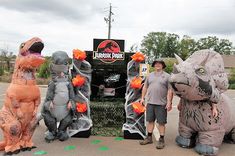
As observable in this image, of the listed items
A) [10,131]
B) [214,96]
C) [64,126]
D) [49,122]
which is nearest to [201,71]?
[214,96]

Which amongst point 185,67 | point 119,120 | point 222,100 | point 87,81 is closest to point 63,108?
point 87,81

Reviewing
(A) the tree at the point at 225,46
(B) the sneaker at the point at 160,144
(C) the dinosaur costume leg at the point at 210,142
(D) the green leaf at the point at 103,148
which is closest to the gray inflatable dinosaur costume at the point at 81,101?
(D) the green leaf at the point at 103,148

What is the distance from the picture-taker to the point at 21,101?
4762 millimetres

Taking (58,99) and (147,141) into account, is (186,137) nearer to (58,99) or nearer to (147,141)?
(147,141)

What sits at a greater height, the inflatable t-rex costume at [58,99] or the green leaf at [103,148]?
the inflatable t-rex costume at [58,99]

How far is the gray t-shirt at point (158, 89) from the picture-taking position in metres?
5.21

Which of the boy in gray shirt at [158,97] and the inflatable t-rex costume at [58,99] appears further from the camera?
the inflatable t-rex costume at [58,99]

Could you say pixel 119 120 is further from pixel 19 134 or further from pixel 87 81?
pixel 19 134

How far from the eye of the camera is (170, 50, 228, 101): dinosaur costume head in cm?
459

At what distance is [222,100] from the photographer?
5.30 meters

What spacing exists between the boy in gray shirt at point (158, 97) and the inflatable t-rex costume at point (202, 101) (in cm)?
33

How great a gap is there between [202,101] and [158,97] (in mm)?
753

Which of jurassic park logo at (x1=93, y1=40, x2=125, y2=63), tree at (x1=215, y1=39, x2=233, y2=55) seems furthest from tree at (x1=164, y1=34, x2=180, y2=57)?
jurassic park logo at (x1=93, y1=40, x2=125, y2=63)

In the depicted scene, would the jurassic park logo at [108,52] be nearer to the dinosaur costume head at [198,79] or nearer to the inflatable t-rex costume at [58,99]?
the inflatable t-rex costume at [58,99]
